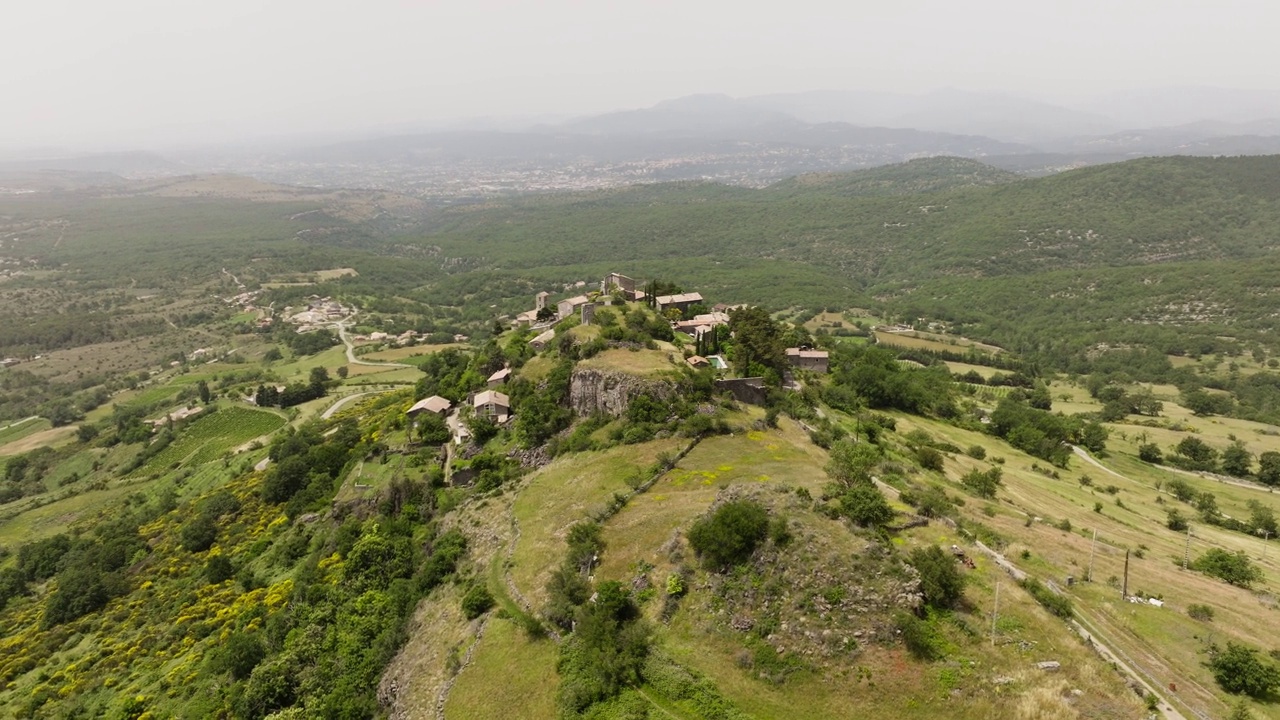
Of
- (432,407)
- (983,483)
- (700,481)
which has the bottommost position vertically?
(983,483)

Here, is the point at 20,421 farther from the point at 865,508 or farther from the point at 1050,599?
the point at 1050,599

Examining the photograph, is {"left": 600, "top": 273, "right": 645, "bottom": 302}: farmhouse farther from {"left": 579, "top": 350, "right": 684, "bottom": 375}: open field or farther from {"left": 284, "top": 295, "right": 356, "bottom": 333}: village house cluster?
{"left": 284, "top": 295, "right": 356, "bottom": 333}: village house cluster

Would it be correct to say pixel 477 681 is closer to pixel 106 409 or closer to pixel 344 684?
pixel 344 684

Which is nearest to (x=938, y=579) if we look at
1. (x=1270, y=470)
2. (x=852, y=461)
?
(x=852, y=461)

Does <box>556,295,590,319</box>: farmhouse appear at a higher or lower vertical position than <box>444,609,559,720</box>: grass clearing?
higher

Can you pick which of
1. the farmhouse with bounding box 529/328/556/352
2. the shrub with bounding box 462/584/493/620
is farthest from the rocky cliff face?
the shrub with bounding box 462/584/493/620

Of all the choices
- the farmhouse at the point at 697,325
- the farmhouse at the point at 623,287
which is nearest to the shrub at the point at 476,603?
the farmhouse at the point at 697,325

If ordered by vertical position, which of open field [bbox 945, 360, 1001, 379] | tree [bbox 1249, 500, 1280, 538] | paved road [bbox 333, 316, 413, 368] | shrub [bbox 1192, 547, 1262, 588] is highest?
shrub [bbox 1192, 547, 1262, 588]

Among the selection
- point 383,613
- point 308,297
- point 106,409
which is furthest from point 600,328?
point 308,297
